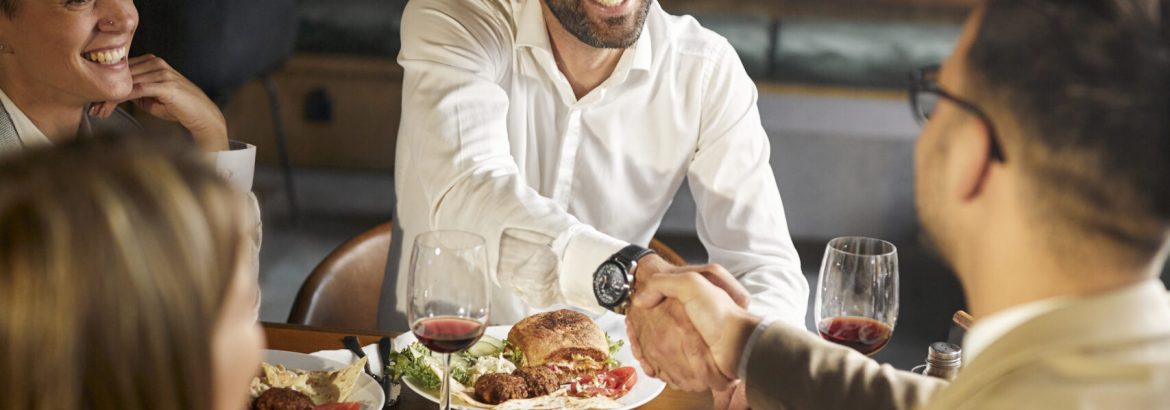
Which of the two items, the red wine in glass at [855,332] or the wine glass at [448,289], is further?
the red wine in glass at [855,332]

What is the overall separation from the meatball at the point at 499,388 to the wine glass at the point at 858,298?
41 centimetres

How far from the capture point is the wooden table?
1659 mm

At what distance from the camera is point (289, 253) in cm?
429

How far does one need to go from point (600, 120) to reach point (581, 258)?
60 centimetres

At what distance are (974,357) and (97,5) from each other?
1.76m

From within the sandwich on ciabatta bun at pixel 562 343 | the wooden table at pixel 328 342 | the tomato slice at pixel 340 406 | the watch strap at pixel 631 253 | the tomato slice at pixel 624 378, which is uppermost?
the watch strap at pixel 631 253

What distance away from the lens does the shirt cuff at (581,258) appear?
1.81 m

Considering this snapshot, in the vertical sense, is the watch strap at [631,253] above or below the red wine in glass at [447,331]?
above

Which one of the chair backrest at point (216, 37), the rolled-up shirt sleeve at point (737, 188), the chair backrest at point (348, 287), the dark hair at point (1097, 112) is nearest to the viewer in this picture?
the dark hair at point (1097, 112)

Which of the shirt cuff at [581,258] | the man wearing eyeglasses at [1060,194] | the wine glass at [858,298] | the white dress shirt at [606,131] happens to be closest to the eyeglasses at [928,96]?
the man wearing eyeglasses at [1060,194]

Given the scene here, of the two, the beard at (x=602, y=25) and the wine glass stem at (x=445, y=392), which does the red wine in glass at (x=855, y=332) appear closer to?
the wine glass stem at (x=445, y=392)

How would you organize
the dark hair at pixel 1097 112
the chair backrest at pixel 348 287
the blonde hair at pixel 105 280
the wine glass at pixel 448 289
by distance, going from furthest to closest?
1. the chair backrest at pixel 348 287
2. the wine glass at pixel 448 289
3. the dark hair at pixel 1097 112
4. the blonde hair at pixel 105 280

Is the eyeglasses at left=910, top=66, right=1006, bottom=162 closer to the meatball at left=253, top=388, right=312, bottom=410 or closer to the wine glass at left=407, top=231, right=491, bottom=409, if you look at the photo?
the wine glass at left=407, top=231, right=491, bottom=409

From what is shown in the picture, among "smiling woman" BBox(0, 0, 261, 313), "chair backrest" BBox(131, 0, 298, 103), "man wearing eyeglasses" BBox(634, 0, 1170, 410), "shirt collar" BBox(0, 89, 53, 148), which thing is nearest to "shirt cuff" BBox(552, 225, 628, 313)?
"smiling woman" BBox(0, 0, 261, 313)
